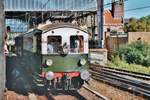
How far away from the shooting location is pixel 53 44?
16.2 m

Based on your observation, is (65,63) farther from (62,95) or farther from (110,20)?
(110,20)

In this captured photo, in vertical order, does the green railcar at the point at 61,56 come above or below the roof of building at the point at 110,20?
below

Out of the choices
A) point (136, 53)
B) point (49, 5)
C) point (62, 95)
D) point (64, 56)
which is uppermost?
point (49, 5)

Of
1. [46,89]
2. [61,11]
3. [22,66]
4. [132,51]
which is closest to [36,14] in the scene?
[61,11]

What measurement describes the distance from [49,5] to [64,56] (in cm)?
4470

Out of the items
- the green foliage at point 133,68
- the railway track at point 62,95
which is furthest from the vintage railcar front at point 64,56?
the green foliage at point 133,68

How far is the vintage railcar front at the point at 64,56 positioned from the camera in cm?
1608

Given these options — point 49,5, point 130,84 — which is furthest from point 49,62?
point 49,5

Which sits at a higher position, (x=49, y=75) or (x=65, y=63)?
(x=65, y=63)

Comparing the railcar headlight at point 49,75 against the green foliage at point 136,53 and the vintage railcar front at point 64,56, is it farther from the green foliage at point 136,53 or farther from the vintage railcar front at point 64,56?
the green foliage at point 136,53

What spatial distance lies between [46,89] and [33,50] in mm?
1715

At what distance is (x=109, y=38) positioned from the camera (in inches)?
1800

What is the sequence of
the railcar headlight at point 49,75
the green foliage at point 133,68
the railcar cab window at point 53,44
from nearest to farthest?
1. the railcar headlight at point 49,75
2. the railcar cab window at point 53,44
3. the green foliage at point 133,68

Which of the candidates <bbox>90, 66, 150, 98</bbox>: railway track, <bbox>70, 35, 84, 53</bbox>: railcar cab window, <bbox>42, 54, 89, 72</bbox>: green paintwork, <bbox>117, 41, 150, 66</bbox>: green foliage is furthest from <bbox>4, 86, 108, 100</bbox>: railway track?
<bbox>117, 41, 150, 66</bbox>: green foliage
